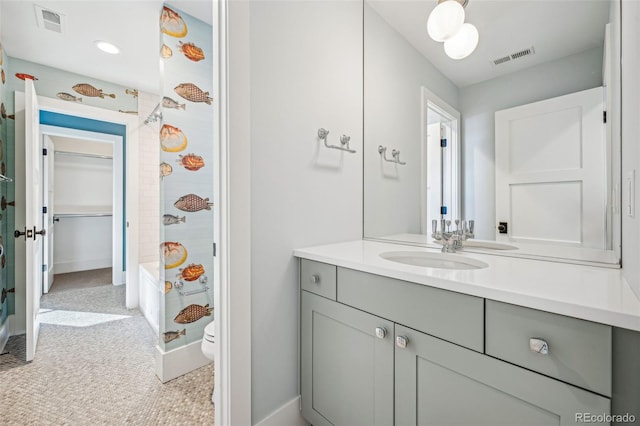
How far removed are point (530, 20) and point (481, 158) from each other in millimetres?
569

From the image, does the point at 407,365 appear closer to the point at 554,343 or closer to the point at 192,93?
the point at 554,343

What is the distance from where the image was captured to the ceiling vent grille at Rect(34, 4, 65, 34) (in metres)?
1.96

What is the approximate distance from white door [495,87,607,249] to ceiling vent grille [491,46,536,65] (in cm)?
21

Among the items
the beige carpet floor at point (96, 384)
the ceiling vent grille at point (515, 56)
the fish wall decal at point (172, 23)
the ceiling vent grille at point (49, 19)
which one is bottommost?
the beige carpet floor at point (96, 384)

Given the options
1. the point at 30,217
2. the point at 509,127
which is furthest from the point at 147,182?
the point at 509,127

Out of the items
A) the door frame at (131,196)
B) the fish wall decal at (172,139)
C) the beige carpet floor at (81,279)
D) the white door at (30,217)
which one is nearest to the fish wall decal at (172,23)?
the fish wall decal at (172,139)

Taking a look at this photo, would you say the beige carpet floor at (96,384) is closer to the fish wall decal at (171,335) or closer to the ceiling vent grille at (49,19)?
the fish wall decal at (171,335)

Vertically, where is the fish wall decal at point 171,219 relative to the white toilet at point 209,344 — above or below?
above

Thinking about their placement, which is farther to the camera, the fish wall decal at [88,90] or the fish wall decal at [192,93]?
the fish wall decal at [88,90]

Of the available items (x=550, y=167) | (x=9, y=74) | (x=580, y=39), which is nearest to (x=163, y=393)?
(x=550, y=167)

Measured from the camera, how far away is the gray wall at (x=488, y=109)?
106 cm

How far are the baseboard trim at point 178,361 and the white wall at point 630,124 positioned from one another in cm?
217

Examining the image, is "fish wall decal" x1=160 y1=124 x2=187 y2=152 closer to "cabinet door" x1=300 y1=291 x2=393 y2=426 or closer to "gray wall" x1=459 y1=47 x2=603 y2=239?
"cabinet door" x1=300 y1=291 x2=393 y2=426

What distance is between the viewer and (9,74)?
2484mm
